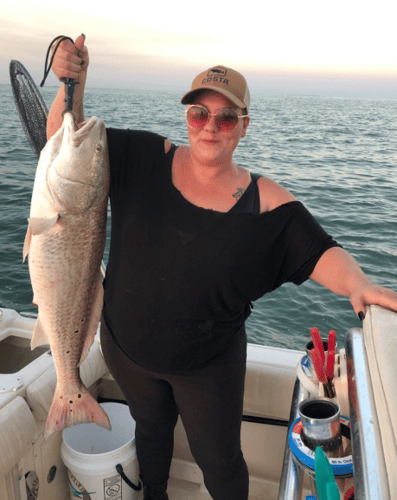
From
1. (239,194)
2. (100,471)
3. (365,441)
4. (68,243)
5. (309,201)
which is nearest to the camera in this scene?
(365,441)

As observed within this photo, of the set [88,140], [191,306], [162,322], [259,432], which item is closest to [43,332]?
[162,322]

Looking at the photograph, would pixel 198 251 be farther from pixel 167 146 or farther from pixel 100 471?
pixel 100 471

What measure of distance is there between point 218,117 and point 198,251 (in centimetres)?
64

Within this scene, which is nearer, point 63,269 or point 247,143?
point 63,269

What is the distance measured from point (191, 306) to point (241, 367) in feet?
1.87

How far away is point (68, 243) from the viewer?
2203 mm

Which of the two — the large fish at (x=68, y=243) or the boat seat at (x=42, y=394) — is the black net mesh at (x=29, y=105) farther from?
the boat seat at (x=42, y=394)

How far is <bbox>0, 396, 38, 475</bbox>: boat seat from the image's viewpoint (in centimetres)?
263

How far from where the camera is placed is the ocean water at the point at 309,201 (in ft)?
24.4

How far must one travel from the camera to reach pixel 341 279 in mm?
2277

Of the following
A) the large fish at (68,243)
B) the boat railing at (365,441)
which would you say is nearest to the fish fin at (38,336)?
the large fish at (68,243)

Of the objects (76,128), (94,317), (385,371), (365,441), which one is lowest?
(94,317)

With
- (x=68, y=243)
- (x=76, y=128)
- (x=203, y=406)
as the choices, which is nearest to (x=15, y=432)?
(x=203, y=406)

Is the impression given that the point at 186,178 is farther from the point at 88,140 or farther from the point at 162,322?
the point at 162,322
